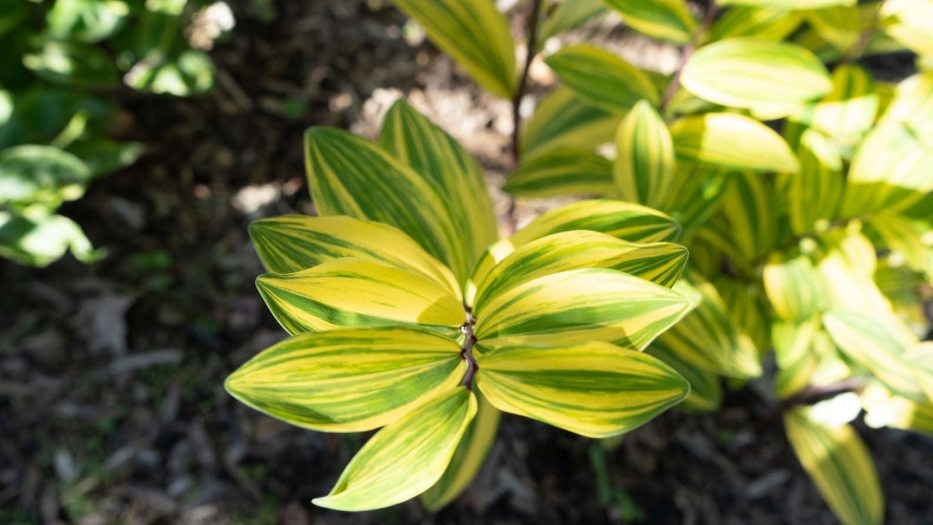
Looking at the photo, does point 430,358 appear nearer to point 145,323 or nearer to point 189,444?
point 189,444

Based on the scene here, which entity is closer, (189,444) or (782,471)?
(189,444)

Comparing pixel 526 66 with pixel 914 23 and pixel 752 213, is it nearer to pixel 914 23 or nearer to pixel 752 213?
pixel 752 213

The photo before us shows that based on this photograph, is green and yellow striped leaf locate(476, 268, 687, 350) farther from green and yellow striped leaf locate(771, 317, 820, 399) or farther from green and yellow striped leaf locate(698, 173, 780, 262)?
green and yellow striped leaf locate(698, 173, 780, 262)

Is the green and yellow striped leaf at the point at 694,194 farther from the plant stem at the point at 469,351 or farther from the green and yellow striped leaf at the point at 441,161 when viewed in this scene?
the plant stem at the point at 469,351

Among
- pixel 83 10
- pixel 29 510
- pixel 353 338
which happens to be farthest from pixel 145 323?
pixel 353 338

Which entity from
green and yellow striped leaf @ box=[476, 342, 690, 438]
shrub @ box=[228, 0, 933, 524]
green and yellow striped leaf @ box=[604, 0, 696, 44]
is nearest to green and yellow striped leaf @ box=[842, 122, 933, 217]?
shrub @ box=[228, 0, 933, 524]

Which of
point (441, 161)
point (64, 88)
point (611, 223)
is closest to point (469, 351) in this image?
point (611, 223)

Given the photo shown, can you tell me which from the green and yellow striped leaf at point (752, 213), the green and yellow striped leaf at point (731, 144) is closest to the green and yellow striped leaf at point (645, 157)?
the green and yellow striped leaf at point (731, 144)
